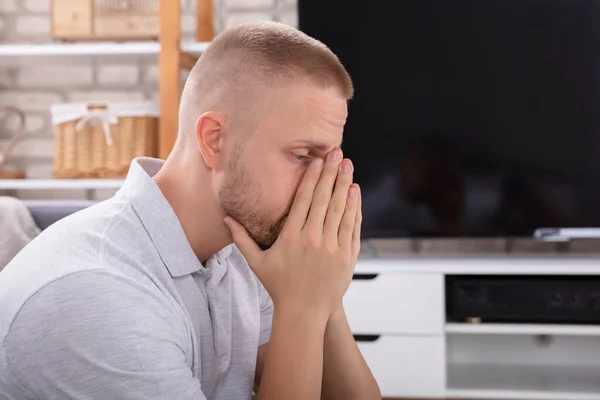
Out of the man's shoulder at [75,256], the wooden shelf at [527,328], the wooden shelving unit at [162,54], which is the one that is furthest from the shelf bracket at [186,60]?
the man's shoulder at [75,256]

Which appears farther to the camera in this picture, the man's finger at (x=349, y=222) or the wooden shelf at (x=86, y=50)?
the wooden shelf at (x=86, y=50)

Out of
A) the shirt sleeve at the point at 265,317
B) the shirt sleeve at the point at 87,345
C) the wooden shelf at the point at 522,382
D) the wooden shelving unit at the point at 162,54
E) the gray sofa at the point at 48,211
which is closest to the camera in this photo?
the shirt sleeve at the point at 87,345

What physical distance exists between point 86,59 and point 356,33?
96 centimetres

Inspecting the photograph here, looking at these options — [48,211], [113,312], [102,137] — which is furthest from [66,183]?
[113,312]

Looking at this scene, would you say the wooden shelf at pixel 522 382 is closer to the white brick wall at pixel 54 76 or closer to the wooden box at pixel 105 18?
the wooden box at pixel 105 18

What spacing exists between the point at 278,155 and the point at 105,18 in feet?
5.85

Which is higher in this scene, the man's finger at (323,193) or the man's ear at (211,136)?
the man's ear at (211,136)

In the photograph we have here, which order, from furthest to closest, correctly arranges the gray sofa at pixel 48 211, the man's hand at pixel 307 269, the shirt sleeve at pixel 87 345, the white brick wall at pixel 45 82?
1. the white brick wall at pixel 45 82
2. the gray sofa at pixel 48 211
3. the man's hand at pixel 307 269
4. the shirt sleeve at pixel 87 345

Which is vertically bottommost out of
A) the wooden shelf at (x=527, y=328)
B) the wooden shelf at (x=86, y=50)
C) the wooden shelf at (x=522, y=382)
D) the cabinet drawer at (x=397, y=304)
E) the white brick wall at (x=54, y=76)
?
the wooden shelf at (x=522, y=382)

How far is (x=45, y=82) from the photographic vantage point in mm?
3021

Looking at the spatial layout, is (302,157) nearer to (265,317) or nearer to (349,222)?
(349,222)

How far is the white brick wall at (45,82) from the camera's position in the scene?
299 centimetres

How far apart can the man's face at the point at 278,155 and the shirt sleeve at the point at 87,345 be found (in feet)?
0.90

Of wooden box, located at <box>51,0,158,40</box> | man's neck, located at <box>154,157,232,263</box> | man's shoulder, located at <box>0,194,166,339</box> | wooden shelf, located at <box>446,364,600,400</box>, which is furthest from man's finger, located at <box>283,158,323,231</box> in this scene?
wooden box, located at <box>51,0,158,40</box>
